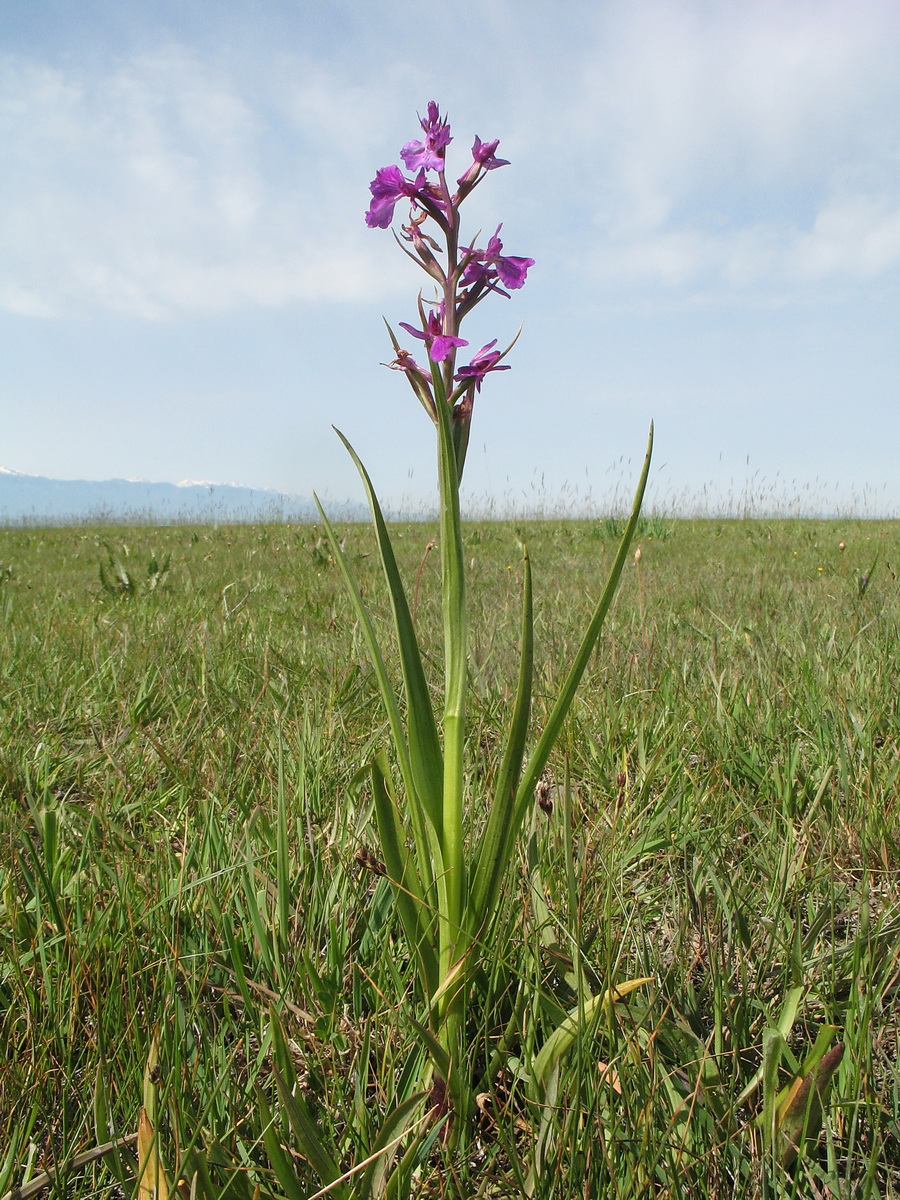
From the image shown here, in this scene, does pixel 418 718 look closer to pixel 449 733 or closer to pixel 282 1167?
pixel 449 733

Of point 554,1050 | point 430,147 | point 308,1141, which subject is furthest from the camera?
point 430,147

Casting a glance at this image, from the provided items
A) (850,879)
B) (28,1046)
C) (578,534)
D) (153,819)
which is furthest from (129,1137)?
(578,534)

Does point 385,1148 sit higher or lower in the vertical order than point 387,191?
lower

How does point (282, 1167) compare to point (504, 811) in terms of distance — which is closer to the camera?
point (282, 1167)

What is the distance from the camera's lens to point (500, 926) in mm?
1135

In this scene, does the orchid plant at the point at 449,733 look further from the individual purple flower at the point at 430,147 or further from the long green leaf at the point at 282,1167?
the long green leaf at the point at 282,1167

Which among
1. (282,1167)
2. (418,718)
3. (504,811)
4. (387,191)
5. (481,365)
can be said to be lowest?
(282,1167)

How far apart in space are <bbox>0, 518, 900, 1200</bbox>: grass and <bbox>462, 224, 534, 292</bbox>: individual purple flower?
0.72 metres

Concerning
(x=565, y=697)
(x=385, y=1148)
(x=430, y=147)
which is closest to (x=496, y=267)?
(x=430, y=147)

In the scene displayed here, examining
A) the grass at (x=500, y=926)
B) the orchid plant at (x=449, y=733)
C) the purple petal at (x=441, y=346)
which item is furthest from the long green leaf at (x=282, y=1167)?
the purple petal at (x=441, y=346)

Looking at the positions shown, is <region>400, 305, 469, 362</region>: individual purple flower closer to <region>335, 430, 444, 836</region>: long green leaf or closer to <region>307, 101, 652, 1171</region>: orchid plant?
<region>307, 101, 652, 1171</region>: orchid plant

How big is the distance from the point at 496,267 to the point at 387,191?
20 cm

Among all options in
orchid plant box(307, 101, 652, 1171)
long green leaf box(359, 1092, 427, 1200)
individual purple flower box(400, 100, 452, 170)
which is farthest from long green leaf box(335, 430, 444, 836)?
Answer: individual purple flower box(400, 100, 452, 170)

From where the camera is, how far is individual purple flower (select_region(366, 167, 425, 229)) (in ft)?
3.68
